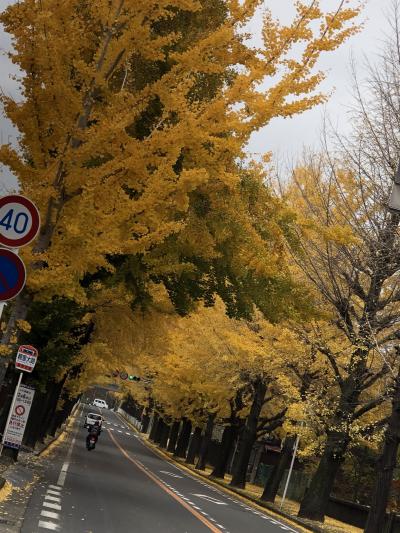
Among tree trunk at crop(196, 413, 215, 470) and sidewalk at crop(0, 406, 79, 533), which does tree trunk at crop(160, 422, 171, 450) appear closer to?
tree trunk at crop(196, 413, 215, 470)

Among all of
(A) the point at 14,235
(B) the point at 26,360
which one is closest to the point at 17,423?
(B) the point at 26,360

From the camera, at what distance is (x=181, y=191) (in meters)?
11.4

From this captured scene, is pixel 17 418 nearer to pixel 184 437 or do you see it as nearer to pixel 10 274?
pixel 10 274

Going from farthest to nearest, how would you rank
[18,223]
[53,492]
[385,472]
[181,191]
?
[385,472]
[53,492]
[181,191]
[18,223]

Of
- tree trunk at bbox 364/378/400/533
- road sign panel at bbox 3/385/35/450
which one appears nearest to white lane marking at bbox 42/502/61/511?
road sign panel at bbox 3/385/35/450

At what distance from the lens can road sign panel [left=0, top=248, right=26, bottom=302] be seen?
8047 mm

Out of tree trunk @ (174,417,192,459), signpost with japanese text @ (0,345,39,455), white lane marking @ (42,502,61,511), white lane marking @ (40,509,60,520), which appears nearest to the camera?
white lane marking @ (40,509,60,520)

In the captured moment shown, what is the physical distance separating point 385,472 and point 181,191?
1154cm

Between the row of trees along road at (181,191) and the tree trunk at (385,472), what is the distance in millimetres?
38

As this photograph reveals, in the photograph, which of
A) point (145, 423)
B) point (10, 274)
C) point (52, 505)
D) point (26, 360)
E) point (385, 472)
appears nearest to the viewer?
point (10, 274)

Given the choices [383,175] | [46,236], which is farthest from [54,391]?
[46,236]

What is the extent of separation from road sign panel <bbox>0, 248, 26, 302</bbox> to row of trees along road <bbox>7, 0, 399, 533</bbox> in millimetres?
2518

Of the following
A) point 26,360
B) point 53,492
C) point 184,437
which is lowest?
point 184,437

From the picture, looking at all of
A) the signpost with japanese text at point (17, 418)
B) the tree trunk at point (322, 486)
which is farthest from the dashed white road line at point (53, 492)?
the tree trunk at point (322, 486)
